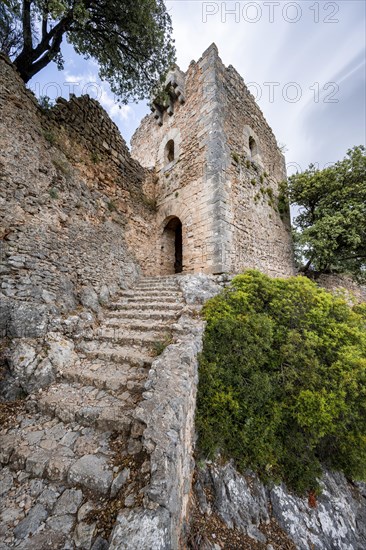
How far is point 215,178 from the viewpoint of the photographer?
6117 millimetres

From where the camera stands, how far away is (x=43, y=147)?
4.26 meters

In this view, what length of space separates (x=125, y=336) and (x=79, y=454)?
1.65 meters

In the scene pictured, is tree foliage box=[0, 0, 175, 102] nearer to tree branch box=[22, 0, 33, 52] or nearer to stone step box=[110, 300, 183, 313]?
tree branch box=[22, 0, 33, 52]

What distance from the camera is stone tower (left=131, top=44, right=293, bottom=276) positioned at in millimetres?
6137

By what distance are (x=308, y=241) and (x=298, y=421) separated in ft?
24.8

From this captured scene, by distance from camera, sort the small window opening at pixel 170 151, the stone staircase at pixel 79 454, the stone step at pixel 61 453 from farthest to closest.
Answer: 1. the small window opening at pixel 170 151
2. the stone step at pixel 61 453
3. the stone staircase at pixel 79 454

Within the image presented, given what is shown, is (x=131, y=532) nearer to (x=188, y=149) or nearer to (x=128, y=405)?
(x=128, y=405)

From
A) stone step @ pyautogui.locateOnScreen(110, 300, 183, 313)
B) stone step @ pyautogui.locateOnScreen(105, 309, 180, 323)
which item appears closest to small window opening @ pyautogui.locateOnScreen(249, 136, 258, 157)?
stone step @ pyautogui.locateOnScreen(110, 300, 183, 313)

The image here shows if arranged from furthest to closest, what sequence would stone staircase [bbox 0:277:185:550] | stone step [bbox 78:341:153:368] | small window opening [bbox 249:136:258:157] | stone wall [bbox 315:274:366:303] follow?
stone wall [bbox 315:274:366:303]
small window opening [bbox 249:136:258:157]
stone step [bbox 78:341:153:368]
stone staircase [bbox 0:277:185:550]

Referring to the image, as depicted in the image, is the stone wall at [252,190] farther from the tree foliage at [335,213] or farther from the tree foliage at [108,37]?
the tree foliage at [108,37]

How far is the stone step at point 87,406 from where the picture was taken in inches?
80.3

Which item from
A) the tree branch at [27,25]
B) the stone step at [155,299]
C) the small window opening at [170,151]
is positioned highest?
the tree branch at [27,25]

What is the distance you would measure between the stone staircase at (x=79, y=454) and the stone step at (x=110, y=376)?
0.03ft

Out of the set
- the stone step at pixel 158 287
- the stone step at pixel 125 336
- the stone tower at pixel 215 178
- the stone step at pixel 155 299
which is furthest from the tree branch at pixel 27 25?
the stone step at pixel 125 336
